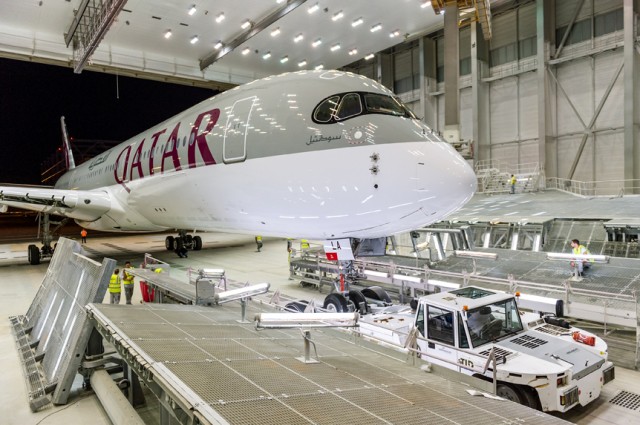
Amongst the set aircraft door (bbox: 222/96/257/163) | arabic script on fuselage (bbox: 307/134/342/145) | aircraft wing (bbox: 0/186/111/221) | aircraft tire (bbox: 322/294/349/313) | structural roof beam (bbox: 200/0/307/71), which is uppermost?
structural roof beam (bbox: 200/0/307/71)

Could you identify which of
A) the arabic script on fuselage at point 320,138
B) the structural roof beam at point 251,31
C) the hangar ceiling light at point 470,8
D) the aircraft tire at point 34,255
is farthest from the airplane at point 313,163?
the hangar ceiling light at point 470,8

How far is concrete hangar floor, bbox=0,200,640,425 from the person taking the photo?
16.5 feet

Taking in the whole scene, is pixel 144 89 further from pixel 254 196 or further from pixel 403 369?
pixel 403 369

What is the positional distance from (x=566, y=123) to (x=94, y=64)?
28.1 m

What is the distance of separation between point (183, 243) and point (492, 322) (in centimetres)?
1739

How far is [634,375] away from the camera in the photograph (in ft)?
21.4

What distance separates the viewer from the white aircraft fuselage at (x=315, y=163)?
6273mm

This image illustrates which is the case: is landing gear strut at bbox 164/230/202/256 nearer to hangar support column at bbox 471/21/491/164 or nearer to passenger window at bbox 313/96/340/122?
passenger window at bbox 313/96/340/122

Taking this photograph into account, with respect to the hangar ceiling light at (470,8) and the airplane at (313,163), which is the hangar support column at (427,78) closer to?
the hangar ceiling light at (470,8)

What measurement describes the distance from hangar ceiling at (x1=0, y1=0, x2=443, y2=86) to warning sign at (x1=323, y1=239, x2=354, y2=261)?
16.6 meters

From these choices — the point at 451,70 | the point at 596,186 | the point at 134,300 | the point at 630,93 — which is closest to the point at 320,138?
the point at 134,300

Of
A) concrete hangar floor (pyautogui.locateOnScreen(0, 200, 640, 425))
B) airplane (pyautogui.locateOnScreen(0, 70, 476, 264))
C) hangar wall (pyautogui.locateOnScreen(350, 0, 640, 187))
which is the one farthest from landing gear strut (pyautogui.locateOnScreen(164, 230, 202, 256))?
hangar wall (pyautogui.locateOnScreen(350, 0, 640, 187))

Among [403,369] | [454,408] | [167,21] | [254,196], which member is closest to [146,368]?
[454,408]

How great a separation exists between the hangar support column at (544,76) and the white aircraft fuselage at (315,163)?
21.6 meters
